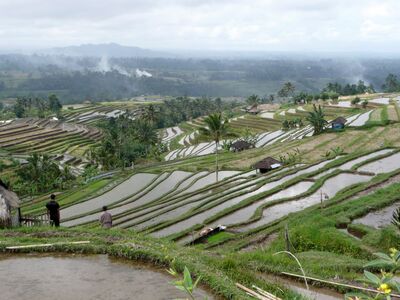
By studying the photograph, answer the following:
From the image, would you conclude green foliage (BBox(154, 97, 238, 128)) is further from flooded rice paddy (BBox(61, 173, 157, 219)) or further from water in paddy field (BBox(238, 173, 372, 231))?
water in paddy field (BBox(238, 173, 372, 231))

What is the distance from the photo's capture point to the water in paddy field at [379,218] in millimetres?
14401

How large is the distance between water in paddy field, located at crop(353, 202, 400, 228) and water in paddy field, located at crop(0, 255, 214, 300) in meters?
8.88

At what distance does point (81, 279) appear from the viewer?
313 inches

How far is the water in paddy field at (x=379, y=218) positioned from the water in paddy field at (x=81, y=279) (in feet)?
29.1

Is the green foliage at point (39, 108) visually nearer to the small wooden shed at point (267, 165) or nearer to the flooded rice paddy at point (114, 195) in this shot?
the flooded rice paddy at point (114, 195)

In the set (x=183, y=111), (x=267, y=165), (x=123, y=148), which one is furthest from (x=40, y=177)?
(x=183, y=111)

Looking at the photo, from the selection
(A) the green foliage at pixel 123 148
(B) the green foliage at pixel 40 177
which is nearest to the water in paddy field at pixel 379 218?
(B) the green foliage at pixel 40 177

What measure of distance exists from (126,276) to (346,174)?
1852 centimetres

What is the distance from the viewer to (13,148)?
58781mm

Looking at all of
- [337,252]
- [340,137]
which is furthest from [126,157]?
[337,252]

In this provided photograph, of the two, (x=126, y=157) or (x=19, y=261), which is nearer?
(x=19, y=261)

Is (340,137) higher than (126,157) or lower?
higher

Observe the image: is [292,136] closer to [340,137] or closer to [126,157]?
[340,137]

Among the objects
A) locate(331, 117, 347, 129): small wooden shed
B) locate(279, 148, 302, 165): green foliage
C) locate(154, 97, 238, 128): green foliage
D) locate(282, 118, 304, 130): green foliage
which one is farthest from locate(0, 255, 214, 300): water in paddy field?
locate(154, 97, 238, 128): green foliage
